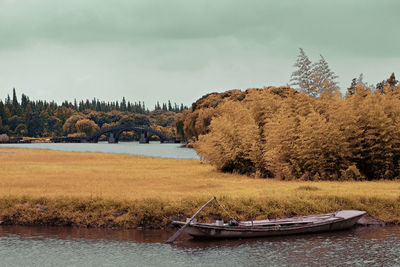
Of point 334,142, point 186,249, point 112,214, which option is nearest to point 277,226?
point 186,249

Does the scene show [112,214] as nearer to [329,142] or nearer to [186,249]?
[186,249]

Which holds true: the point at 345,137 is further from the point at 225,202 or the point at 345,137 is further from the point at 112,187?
the point at 112,187

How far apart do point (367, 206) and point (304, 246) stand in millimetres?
8683

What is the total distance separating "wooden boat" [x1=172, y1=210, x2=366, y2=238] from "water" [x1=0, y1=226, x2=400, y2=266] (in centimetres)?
41

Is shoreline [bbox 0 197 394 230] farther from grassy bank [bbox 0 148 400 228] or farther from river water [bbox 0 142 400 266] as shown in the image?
river water [bbox 0 142 400 266]

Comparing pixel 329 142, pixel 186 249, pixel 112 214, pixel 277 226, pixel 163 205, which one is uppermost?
pixel 329 142

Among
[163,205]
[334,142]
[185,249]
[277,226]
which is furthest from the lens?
[334,142]

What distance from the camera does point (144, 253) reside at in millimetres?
23641

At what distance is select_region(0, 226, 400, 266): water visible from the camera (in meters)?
22.1

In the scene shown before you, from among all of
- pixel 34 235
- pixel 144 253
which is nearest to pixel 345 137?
pixel 144 253

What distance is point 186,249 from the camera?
2459 centimetres

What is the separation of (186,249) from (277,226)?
5737 mm

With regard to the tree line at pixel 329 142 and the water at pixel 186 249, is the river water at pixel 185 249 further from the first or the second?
the tree line at pixel 329 142

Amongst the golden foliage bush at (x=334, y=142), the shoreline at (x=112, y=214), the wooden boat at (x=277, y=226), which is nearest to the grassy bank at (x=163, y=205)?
the shoreline at (x=112, y=214)
